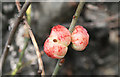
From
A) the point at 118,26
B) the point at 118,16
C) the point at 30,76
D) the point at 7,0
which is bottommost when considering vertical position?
the point at 30,76

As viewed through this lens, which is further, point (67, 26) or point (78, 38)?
point (67, 26)

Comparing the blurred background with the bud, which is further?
the blurred background

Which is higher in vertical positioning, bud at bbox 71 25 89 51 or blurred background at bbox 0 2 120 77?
bud at bbox 71 25 89 51

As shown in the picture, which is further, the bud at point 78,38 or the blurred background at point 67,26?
the blurred background at point 67,26

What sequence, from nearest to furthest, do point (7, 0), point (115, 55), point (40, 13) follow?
point (7, 0) → point (40, 13) → point (115, 55)

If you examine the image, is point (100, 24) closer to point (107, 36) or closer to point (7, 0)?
point (107, 36)

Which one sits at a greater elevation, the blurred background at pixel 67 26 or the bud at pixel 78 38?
the bud at pixel 78 38

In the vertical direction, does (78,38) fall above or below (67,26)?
above

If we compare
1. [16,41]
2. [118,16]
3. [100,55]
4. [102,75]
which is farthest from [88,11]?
[16,41]
